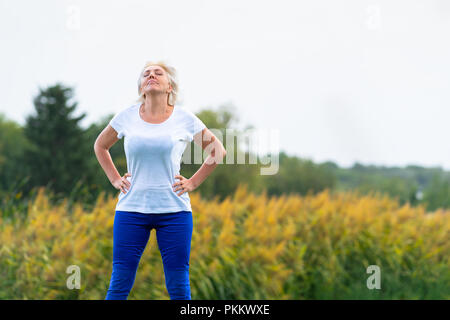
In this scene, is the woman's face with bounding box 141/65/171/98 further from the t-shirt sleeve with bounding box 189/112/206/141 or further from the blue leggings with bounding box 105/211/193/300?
the blue leggings with bounding box 105/211/193/300

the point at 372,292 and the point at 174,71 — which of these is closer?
the point at 174,71

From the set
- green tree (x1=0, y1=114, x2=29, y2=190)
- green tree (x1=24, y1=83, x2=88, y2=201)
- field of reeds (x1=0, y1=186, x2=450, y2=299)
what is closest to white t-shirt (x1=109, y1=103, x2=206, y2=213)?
field of reeds (x1=0, y1=186, x2=450, y2=299)

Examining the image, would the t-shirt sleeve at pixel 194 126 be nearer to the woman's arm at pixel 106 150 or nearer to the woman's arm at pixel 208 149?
the woman's arm at pixel 208 149

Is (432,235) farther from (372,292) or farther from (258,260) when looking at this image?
(258,260)

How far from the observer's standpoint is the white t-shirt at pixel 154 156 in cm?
209

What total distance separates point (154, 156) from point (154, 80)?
37cm

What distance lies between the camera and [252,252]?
250 inches

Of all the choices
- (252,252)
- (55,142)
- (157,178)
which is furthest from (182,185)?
(55,142)

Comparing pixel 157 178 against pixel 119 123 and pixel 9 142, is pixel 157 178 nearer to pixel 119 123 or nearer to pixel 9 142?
pixel 119 123

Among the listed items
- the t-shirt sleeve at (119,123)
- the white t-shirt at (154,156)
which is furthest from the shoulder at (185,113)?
the t-shirt sleeve at (119,123)

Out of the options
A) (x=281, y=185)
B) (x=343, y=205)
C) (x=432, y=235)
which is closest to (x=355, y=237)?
(x=343, y=205)

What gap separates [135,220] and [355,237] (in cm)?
650

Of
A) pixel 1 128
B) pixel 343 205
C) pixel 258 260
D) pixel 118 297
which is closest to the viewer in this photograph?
pixel 118 297

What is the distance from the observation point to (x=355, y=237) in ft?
26.2
